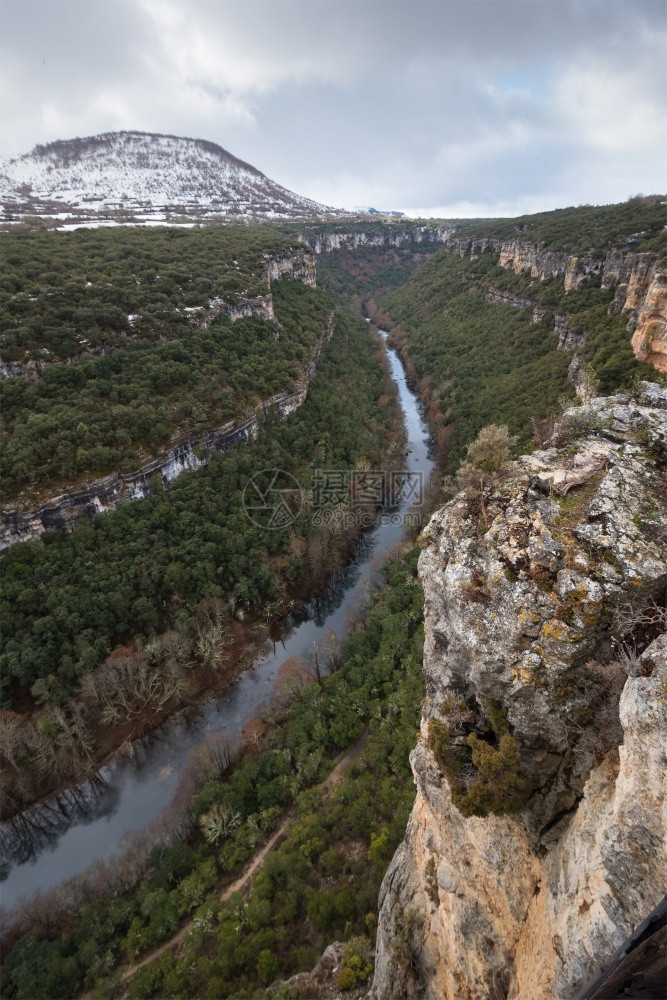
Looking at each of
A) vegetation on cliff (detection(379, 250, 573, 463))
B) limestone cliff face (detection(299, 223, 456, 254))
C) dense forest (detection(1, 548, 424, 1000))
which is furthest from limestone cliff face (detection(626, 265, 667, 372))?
limestone cliff face (detection(299, 223, 456, 254))

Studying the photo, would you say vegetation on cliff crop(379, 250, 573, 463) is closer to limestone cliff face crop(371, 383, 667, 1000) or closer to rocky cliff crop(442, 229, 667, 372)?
rocky cliff crop(442, 229, 667, 372)

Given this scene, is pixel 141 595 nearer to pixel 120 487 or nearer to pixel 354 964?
pixel 120 487

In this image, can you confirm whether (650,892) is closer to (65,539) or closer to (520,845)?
(520,845)

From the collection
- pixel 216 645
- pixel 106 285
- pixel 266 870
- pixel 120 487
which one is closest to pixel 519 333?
pixel 106 285

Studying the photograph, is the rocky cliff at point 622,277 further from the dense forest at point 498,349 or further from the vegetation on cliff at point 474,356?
the vegetation on cliff at point 474,356

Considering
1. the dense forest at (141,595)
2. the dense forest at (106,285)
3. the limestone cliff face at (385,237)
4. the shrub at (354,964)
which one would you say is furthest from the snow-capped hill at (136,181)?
the shrub at (354,964)
